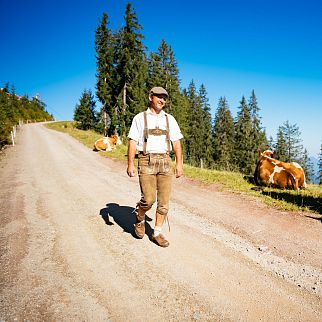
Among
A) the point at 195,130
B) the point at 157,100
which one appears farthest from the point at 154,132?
the point at 195,130

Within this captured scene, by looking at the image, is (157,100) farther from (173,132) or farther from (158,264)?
(158,264)

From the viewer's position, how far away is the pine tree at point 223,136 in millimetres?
54375

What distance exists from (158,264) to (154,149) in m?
1.84

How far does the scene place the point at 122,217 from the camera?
6004 millimetres

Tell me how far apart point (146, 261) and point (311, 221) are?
13.2ft

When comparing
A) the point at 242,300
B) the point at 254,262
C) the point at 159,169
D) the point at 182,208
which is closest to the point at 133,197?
the point at 182,208

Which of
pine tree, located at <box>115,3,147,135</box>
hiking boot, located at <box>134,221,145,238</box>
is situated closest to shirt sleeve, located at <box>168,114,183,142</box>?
hiking boot, located at <box>134,221,145,238</box>

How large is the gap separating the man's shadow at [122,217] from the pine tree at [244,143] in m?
40.6

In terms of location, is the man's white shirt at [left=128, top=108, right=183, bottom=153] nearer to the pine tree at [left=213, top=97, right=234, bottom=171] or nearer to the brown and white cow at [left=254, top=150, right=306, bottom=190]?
the brown and white cow at [left=254, top=150, right=306, bottom=190]

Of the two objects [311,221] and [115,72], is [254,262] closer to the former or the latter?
[311,221]

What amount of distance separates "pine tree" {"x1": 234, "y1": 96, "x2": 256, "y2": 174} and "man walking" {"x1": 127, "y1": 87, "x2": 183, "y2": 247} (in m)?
42.1

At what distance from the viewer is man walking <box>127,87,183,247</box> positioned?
444 centimetres

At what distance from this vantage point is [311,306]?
296cm

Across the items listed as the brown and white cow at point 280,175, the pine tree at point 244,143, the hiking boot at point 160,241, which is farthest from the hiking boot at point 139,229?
the pine tree at point 244,143
